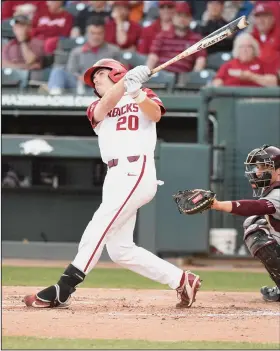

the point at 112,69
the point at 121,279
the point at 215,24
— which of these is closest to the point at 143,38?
the point at 215,24

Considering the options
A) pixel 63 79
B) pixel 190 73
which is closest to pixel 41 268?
pixel 63 79

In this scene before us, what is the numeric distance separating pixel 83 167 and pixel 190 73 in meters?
1.65

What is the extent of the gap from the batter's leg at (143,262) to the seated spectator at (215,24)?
5.84m

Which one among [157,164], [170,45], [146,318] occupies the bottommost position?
[146,318]

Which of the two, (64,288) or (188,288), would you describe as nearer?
(64,288)

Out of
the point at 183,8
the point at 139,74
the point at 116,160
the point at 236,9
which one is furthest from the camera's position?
the point at 236,9

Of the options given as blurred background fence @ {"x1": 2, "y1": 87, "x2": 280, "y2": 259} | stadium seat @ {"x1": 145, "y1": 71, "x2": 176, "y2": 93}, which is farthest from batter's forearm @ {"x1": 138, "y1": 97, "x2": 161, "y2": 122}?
stadium seat @ {"x1": 145, "y1": 71, "x2": 176, "y2": 93}

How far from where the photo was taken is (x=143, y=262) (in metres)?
5.77

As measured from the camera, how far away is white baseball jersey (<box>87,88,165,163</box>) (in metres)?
5.64

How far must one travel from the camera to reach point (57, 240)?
10.3 metres

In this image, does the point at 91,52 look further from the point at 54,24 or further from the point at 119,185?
the point at 119,185

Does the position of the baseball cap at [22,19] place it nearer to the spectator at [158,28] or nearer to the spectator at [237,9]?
the spectator at [158,28]

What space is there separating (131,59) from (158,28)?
0.96 meters

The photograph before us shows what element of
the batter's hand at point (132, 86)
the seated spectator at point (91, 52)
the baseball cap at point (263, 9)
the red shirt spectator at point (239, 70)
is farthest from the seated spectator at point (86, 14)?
the batter's hand at point (132, 86)
